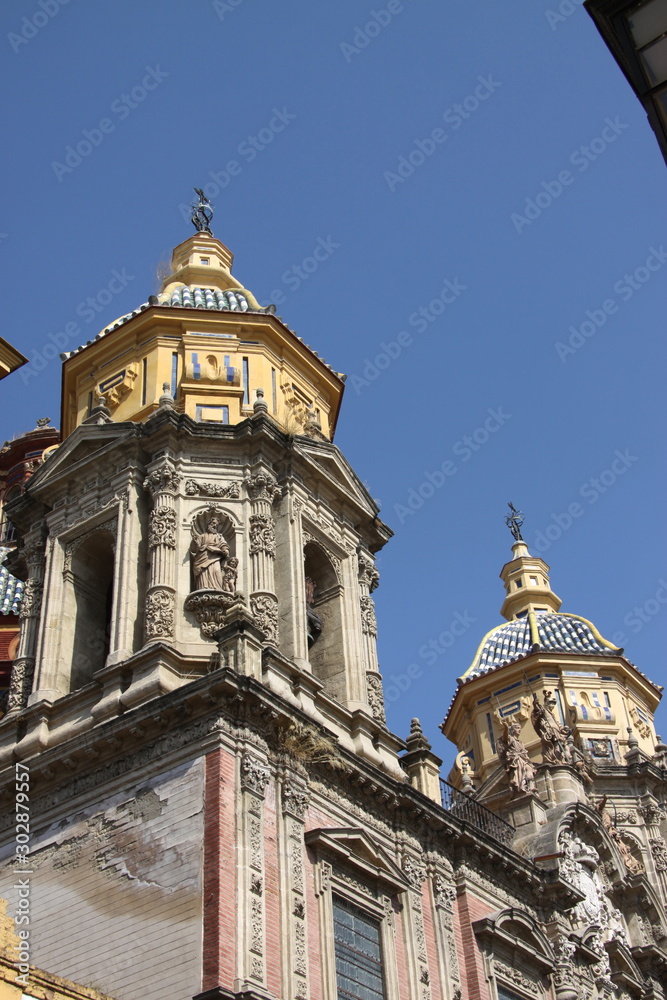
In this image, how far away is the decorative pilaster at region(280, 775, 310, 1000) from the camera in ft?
65.5

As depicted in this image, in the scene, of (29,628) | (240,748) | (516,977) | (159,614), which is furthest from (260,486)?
(516,977)

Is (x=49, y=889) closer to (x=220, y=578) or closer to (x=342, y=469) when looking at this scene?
(x=220, y=578)

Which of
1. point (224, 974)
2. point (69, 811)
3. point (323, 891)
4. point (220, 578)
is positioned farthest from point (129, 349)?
point (224, 974)

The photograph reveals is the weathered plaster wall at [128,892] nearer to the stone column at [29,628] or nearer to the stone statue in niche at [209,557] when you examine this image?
the stone column at [29,628]

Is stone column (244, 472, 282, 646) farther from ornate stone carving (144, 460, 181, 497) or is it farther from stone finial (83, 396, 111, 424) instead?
stone finial (83, 396, 111, 424)

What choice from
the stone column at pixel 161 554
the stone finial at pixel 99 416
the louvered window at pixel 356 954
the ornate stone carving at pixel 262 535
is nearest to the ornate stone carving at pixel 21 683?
the stone column at pixel 161 554

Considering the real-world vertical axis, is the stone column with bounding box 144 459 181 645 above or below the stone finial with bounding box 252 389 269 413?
below

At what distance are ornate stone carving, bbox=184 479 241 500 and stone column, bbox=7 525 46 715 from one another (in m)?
3.78

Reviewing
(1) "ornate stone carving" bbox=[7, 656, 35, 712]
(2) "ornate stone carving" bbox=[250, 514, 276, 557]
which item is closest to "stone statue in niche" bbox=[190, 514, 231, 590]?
(2) "ornate stone carving" bbox=[250, 514, 276, 557]

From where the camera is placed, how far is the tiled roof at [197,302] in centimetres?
3192

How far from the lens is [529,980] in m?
27.7

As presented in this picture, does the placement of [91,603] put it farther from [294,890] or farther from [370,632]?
[294,890]

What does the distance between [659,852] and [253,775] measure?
25.7 m

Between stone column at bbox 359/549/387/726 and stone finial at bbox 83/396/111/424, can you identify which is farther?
stone finial at bbox 83/396/111/424
